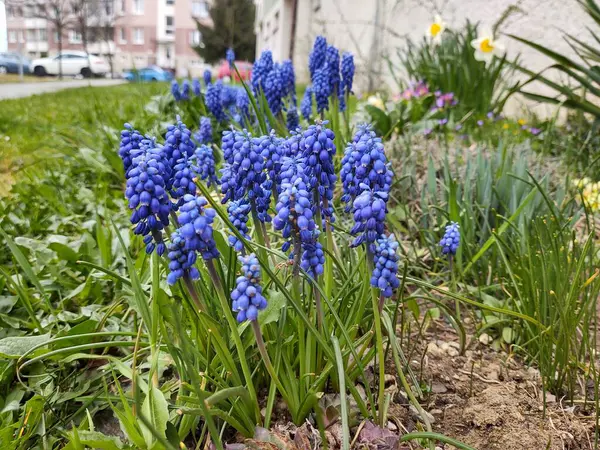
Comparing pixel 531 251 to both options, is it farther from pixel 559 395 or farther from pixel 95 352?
pixel 95 352

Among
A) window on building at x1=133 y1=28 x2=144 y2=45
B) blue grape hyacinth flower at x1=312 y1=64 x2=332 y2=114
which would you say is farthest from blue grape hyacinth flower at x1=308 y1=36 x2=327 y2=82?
window on building at x1=133 y1=28 x2=144 y2=45

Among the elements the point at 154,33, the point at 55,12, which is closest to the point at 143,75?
the point at 55,12

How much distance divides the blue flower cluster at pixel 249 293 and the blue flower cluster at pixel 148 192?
0.74 feet

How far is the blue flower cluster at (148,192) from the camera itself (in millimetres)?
1116

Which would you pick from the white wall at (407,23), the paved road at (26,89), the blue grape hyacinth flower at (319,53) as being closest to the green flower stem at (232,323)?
the blue grape hyacinth flower at (319,53)

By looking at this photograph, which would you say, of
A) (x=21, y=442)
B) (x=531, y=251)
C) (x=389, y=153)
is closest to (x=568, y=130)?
(x=389, y=153)

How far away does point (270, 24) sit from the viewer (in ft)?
73.9

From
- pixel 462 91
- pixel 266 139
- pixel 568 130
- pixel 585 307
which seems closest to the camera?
pixel 266 139

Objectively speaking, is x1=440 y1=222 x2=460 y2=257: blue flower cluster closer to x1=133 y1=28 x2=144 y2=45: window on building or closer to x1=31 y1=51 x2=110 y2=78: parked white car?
x1=31 y1=51 x2=110 y2=78: parked white car

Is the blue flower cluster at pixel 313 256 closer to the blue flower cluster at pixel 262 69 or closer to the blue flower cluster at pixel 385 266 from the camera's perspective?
the blue flower cluster at pixel 385 266

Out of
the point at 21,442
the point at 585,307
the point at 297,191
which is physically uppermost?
the point at 297,191

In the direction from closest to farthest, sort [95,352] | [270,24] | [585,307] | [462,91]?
[585,307]
[95,352]
[462,91]
[270,24]

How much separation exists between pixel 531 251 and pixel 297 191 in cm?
107

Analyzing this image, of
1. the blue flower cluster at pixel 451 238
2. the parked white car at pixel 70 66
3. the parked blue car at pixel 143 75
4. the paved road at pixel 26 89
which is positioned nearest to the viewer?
the blue flower cluster at pixel 451 238
